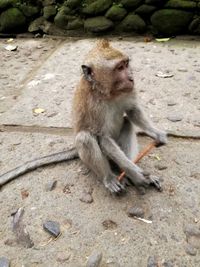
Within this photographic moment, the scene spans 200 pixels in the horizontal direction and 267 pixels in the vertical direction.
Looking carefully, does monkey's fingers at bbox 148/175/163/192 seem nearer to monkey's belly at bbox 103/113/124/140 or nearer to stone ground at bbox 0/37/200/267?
stone ground at bbox 0/37/200/267

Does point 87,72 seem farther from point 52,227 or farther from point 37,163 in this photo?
point 52,227

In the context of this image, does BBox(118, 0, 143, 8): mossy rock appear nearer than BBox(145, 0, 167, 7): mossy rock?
No

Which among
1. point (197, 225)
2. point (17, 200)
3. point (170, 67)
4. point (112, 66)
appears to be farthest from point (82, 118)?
point (170, 67)

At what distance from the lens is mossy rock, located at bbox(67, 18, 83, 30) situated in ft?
19.1

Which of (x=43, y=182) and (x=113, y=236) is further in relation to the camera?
(x=43, y=182)

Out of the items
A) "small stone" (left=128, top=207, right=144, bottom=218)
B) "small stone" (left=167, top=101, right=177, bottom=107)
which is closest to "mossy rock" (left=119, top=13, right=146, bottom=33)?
"small stone" (left=167, top=101, right=177, bottom=107)

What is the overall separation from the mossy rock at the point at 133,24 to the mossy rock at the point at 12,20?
1.42 metres

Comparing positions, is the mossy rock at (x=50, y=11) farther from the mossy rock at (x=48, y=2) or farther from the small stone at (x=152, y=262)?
the small stone at (x=152, y=262)

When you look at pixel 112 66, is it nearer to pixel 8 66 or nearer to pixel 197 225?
pixel 197 225

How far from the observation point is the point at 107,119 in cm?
311

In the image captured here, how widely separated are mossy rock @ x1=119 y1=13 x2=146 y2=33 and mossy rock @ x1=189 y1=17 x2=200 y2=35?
0.61 meters

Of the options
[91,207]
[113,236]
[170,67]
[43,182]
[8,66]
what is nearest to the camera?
[113,236]

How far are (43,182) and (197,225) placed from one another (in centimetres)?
120

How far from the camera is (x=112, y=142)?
122 inches
